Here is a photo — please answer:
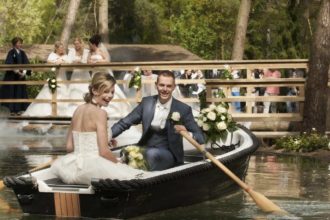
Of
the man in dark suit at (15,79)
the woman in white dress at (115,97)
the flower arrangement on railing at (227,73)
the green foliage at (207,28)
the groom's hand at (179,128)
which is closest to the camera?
the groom's hand at (179,128)

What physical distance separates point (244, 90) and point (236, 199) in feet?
37.6

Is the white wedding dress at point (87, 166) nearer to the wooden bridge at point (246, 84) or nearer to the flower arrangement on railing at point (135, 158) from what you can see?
the flower arrangement on railing at point (135, 158)

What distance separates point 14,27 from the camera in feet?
Result: 197

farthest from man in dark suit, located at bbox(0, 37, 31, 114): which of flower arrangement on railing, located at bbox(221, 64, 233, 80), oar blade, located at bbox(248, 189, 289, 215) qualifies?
oar blade, located at bbox(248, 189, 289, 215)

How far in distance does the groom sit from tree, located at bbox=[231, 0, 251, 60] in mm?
18826

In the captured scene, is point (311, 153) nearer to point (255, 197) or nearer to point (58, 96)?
point (58, 96)

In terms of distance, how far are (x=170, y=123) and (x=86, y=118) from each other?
4.06ft

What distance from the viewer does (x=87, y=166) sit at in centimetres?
1005

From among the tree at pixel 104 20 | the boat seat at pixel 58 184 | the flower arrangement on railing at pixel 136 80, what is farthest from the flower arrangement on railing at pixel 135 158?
the tree at pixel 104 20

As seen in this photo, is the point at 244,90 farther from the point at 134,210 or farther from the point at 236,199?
the point at 134,210

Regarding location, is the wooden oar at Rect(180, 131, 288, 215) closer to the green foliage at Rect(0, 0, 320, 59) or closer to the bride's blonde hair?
the bride's blonde hair

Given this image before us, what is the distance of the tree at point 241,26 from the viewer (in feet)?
97.9

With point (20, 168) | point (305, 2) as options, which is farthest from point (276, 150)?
point (305, 2)

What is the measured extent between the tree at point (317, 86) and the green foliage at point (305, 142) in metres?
0.29
